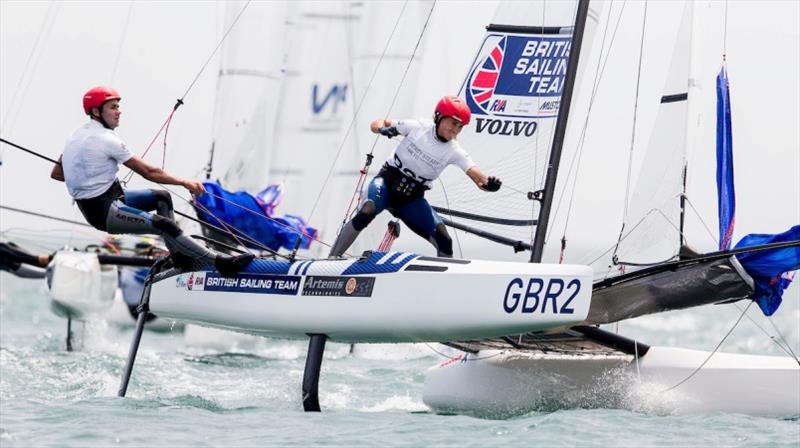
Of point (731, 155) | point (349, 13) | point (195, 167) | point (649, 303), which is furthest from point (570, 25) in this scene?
point (349, 13)

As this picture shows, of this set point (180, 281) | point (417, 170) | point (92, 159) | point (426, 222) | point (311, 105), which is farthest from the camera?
point (311, 105)

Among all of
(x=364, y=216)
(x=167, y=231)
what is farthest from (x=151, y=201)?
(x=364, y=216)

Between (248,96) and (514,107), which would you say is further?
(248,96)

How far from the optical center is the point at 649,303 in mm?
6906

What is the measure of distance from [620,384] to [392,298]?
1739 millimetres

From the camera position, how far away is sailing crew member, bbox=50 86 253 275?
6945mm

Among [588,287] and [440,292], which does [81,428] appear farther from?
[588,287]

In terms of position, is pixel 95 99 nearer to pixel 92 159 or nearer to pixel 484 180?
pixel 92 159

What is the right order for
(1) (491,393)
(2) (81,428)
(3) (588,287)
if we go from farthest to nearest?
(1) (491,393) → (3) (588,287) → (2) (81,428)

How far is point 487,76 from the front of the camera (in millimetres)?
8297

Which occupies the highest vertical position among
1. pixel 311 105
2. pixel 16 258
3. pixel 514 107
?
pixel 311 105

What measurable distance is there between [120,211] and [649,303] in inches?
109

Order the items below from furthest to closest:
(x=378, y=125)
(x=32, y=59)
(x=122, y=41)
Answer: (x=122, y=41) < (x=32, y=59) < (x=378, y=125)

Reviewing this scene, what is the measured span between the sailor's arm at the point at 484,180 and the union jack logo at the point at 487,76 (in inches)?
56.2
